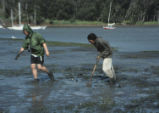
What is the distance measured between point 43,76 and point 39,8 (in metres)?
107

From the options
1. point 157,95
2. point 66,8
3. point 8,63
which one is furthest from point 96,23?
point 157,95

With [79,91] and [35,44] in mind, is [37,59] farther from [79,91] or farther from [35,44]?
[79,91]

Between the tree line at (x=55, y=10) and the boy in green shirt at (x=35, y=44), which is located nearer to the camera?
the boy in green shirt at (x=35, y=44)

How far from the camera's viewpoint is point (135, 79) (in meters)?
12.3

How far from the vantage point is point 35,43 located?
37.0 feet

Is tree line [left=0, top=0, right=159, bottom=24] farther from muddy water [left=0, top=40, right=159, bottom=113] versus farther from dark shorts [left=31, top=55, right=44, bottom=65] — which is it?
dark shorts [left=31, top=55, right=44, bottom=65]

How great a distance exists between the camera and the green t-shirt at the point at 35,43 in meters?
11.3

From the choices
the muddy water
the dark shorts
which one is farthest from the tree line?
the dark shorts

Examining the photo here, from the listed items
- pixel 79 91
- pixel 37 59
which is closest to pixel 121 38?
pixel 37 59

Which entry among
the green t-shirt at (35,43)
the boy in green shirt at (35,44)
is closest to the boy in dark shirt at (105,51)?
the boy in green shirt at (35,44)

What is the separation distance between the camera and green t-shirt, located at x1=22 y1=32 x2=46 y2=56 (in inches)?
444

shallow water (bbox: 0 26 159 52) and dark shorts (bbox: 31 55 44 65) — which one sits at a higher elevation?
dark shorts (bbox: 31 55 44 65)

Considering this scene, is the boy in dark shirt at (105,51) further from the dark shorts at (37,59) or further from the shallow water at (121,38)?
the shallow water at (121,38)

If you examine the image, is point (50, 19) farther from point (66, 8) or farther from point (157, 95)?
point (157, 95)
